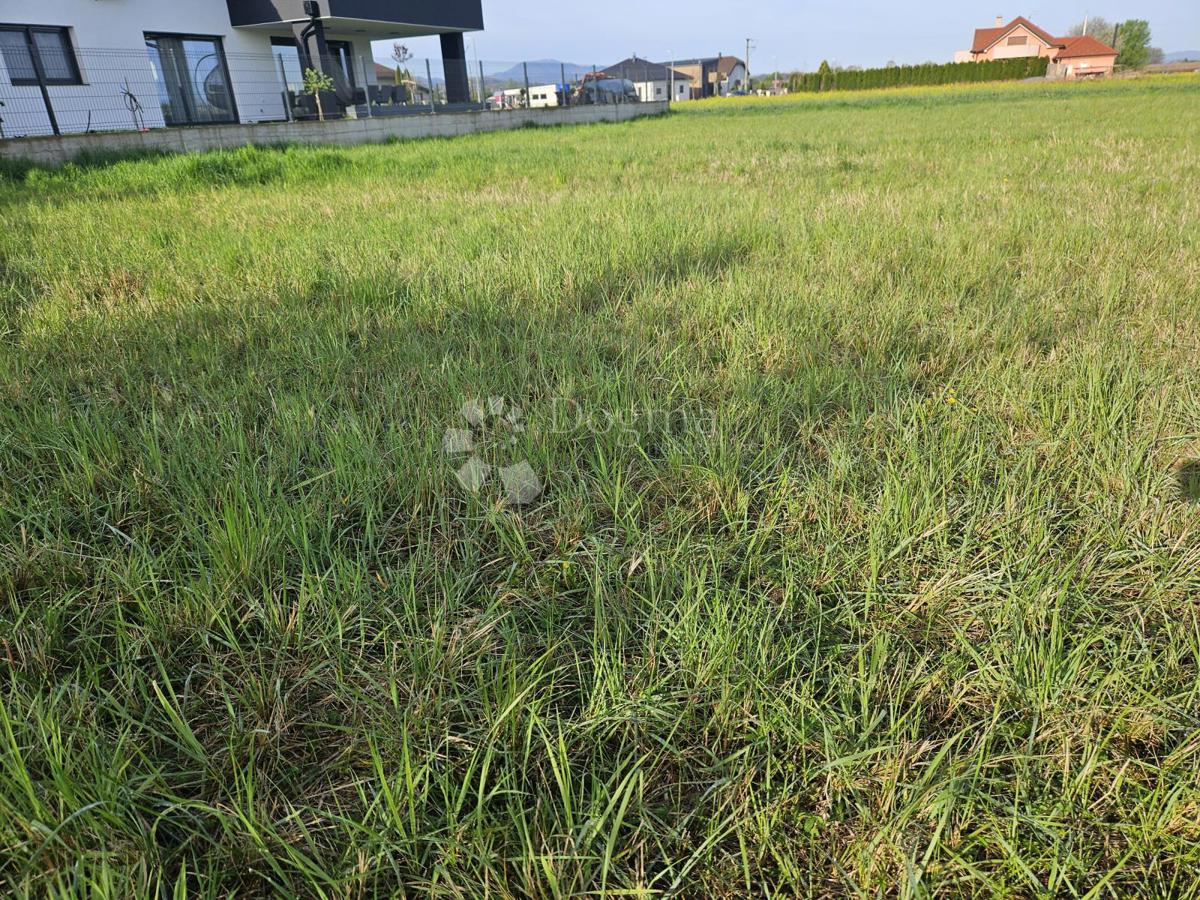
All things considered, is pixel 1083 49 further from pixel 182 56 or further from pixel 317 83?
pixel 182 56

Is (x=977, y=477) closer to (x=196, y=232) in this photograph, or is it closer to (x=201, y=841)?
(x=201, y=841)

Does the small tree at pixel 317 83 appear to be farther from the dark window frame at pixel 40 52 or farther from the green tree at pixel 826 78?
the green tree at pixel 826 78

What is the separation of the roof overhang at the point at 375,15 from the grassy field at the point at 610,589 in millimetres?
16085

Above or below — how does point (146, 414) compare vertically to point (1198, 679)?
above

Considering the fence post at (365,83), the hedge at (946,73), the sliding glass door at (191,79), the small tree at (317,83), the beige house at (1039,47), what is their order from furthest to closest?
the beige house at (1039,47) → the hedge at (946,73) → the fence post at (365,83) → the small tree at (317,83) → the sliding glass door at (191,79)

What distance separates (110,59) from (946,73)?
164 feet

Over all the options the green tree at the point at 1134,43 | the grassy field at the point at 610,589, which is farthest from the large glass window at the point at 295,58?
the green tree at the point at 1134,43

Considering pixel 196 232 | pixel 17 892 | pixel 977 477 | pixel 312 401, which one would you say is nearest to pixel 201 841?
pixel 17 892

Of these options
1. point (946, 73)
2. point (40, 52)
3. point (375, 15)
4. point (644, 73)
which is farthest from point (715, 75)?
point (40, 52)

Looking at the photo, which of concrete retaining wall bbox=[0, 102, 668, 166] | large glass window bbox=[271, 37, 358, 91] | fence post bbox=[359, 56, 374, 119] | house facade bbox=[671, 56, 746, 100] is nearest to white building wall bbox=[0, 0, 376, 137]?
large glass window bbox=[271, 37, 358, 91]

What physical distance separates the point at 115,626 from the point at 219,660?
0.25 meters

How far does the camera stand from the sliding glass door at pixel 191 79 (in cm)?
1488

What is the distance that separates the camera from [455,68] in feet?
68.9

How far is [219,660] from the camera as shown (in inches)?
52.4
